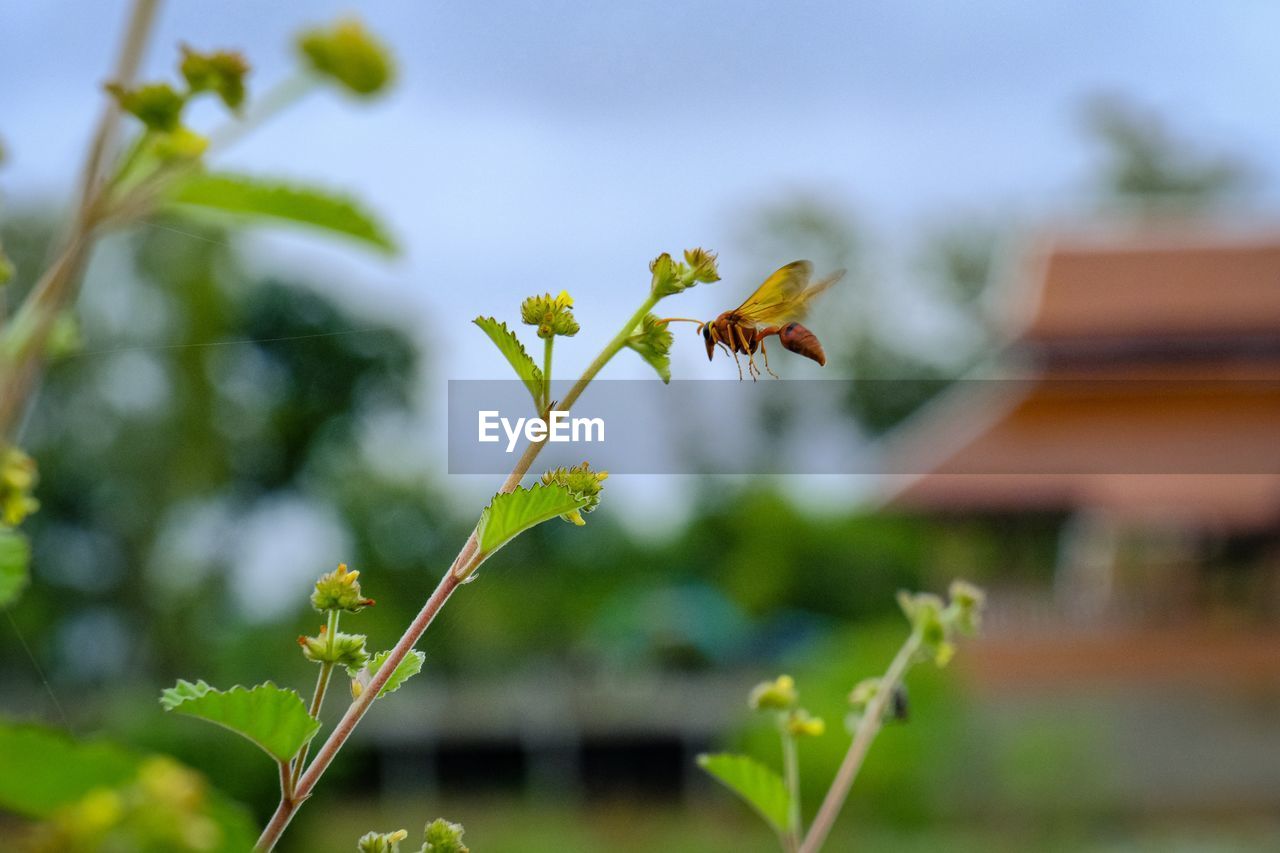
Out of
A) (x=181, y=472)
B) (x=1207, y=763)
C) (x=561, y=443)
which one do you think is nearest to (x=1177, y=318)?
(x=1207, y=763)

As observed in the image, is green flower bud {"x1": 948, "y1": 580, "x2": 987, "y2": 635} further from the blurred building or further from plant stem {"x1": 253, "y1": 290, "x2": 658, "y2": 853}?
the blurred building

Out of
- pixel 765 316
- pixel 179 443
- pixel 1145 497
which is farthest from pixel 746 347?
pixel 179 443

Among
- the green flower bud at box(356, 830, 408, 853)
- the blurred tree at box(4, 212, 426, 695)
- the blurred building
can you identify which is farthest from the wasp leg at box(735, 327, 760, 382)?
the blurred tree at box(4, 212, 426, 695)

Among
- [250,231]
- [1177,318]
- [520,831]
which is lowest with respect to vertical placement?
[520,831]

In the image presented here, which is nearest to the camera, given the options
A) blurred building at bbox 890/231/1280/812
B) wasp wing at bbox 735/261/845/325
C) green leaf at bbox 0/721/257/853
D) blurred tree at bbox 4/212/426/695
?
green leaf at bbox 0/721/257/853

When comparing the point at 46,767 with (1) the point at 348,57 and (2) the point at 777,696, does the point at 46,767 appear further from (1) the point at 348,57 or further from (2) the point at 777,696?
(2) the point at 777,696

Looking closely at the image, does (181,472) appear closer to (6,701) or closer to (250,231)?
(6,701)

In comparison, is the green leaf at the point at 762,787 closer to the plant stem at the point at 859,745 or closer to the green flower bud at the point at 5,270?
the plant stem at the point at 859,745
